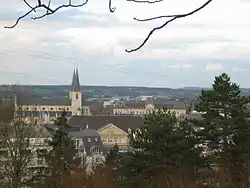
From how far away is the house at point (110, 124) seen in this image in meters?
67.2

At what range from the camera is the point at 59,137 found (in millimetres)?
20578

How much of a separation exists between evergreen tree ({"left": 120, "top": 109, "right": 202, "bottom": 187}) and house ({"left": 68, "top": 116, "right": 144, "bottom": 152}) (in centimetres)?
4634

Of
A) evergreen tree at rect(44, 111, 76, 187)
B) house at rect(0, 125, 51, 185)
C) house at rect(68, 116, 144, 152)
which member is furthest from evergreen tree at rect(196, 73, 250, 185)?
house at rect(68, 116, 144, 152)

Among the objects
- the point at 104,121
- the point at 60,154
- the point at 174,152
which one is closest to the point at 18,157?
the point at 60,154

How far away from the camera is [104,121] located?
2876 inches

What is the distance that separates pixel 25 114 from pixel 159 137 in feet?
15.7

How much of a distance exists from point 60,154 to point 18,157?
2853mm

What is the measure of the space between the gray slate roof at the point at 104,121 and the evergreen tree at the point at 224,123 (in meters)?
50.1

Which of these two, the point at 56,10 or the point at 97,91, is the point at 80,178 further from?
the point at 97,91

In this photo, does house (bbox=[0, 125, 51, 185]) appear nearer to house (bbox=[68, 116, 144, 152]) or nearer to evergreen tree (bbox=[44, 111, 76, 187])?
evergreen tree (bbox=[44, 111, 76, 187])

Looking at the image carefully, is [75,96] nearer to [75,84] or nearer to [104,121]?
[75,84]

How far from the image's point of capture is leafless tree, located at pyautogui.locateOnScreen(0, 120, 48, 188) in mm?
16719

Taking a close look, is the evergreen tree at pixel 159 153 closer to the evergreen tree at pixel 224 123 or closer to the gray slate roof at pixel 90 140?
the evergreen tree at pixel 224 123

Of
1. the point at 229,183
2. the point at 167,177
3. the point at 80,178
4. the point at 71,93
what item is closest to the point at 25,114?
the point at 80,178
